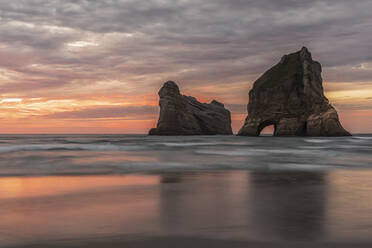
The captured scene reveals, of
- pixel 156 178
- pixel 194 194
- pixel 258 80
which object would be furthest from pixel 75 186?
pixel 258 80

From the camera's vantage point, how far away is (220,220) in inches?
205

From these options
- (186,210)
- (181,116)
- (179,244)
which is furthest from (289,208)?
(181,116)

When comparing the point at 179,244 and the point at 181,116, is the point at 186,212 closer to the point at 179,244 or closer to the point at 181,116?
the point at 179,244

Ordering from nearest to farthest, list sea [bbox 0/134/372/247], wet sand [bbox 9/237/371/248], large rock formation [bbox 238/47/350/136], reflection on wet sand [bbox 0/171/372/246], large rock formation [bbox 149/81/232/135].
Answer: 1. wet sand [bbox 9/237/371/248]
2. sea [bbox 0/134/372/247]
3. reflection on wet sand [bbox 0/171/372/246]
4. large rock formation [bbox 238/47/350/136]
5. large rock formation [bbox 149/81/232/135]

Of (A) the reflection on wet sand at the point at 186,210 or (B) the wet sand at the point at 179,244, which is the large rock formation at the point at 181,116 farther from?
(B) the wet sand at the point at 179,244

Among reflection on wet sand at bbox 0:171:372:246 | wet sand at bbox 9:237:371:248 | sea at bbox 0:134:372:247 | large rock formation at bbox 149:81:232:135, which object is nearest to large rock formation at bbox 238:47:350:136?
large rock formation at bbox 149:81:232:135

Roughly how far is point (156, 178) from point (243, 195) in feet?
12.7

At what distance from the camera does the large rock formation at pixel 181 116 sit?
104750mm

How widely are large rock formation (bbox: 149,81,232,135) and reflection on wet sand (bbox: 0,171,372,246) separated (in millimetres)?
94892

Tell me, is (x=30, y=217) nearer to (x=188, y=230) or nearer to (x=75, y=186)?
(x=188, y=230)

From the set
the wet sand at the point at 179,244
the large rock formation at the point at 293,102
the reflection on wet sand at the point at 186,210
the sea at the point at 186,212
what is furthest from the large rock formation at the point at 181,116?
the wet sand at the point at 179,244

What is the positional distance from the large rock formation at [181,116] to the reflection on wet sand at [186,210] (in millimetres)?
94892

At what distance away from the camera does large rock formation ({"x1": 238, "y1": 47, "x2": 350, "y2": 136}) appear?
79.8 m

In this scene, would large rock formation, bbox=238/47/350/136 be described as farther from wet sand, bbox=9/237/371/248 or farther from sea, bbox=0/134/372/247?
wet sand, bbox=9/237/371/248
